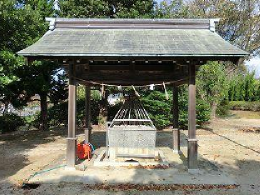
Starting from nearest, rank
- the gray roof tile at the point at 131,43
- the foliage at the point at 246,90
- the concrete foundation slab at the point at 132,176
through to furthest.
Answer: the concrete foundation slab at the point at 132,176
the gray roof tile at the point at 131,43
the foliage at the point at 246,90

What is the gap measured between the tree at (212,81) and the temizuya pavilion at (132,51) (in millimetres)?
7567

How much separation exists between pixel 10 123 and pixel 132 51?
38.2ft

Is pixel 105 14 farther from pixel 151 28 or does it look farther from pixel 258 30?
pixel 258 30

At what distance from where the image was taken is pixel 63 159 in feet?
26.1

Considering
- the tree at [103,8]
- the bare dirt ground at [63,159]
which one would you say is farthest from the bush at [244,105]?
the tree at [103,8]

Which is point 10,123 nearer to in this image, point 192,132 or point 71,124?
point 71,124

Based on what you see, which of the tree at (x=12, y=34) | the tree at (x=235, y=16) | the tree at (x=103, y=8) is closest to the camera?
the tree at (x=12, y=34)

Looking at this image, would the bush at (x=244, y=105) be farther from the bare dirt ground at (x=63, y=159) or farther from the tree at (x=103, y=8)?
the tree at (x=103, y=8)

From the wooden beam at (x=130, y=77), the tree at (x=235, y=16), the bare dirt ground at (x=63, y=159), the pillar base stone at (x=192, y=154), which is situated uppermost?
the tree at (x=235, y=16)

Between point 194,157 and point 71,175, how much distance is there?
3252mm

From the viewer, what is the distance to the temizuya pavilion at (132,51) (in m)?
6.24

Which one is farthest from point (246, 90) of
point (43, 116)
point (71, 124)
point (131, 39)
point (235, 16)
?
point (71, 124)

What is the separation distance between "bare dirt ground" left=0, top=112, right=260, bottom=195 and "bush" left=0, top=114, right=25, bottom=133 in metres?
2.33

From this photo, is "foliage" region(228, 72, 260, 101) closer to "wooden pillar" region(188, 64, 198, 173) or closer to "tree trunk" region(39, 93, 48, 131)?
"tree trunk" region(39, 93, 48, 131)
